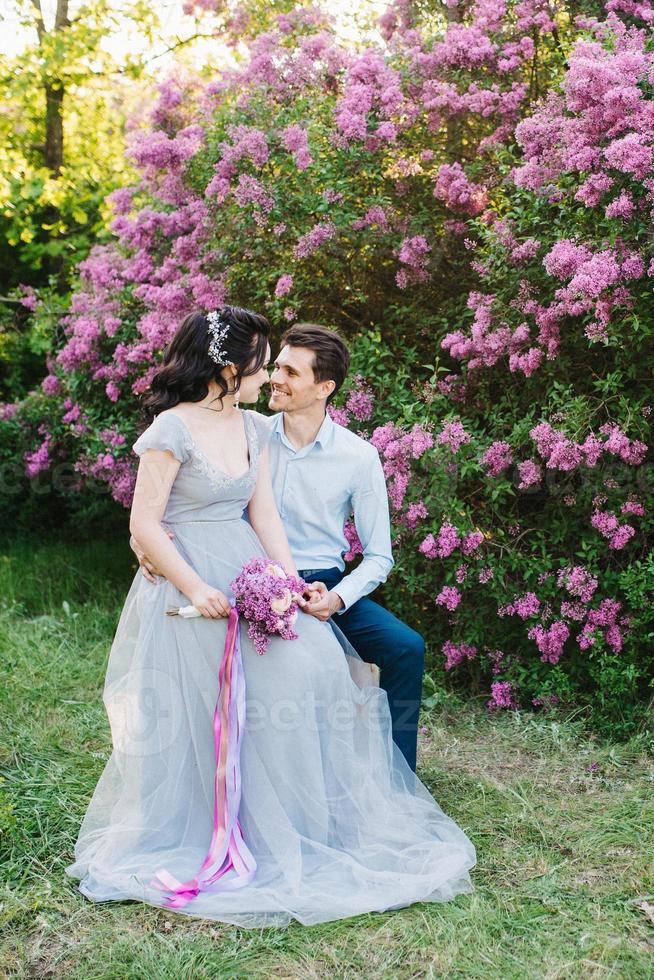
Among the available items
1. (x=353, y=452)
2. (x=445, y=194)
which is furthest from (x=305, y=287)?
(x=353, y=452)

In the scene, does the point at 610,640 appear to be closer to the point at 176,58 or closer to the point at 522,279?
the point at 522,279

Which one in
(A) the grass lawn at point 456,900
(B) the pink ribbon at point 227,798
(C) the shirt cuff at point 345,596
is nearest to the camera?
(A) the grass lawn at point 456,900

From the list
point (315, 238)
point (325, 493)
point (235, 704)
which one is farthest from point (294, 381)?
point (315, 238)

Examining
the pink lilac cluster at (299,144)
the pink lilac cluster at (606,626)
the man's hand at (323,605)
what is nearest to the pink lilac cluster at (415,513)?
the pink lilac cluster at (606,626)

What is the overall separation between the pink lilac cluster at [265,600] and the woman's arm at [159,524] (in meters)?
0.09

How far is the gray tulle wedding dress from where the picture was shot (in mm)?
2975

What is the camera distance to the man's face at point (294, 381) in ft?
11.8

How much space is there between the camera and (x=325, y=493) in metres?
3.63

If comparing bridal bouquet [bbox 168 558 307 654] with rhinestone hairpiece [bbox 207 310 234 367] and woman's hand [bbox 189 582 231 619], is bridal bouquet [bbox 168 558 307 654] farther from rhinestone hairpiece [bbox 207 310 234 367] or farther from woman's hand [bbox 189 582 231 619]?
rhinestone hairpiece [bbox 207 310 234 367]

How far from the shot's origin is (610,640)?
14.1 feet

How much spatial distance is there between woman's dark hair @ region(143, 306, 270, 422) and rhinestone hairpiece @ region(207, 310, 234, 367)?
1 cm

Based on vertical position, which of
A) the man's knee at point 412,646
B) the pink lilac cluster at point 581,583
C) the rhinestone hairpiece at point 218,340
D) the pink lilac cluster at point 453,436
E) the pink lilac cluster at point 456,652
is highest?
the rhinestone hairpiece at point 218,340

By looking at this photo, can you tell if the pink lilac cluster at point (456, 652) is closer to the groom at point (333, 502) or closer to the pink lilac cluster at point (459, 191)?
the groom at point (333, 502)

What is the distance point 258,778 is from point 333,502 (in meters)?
1.07
